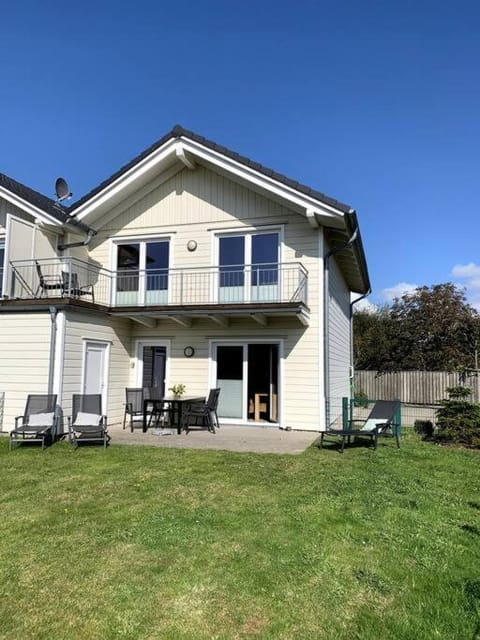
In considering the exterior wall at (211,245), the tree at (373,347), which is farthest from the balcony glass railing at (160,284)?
the tree at (373,347)

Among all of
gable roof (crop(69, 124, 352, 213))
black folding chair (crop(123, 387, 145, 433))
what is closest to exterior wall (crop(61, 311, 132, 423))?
black folding chair (crop(123, 387, 145, 433))

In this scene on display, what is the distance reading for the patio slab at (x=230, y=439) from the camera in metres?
9.03

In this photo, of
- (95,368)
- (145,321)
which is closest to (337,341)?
(145,321)

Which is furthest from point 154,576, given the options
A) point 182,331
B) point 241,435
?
point 182,331

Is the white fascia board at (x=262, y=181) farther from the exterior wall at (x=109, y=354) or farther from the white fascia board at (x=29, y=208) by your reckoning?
the exterior wall at (x=109, y=354)

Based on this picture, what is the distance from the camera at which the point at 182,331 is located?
1287 centimetres

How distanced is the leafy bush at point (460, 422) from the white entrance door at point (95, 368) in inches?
333

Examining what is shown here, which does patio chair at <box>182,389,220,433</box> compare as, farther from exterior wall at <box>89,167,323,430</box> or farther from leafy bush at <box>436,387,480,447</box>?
leafy bush at <box>436,387,480,447</box>

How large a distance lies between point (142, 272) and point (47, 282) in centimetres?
263

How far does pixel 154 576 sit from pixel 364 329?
84.1 feet

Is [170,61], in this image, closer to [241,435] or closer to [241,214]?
[241,214]

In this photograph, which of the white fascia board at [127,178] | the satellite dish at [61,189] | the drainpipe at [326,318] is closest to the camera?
the drainpipe at [326,318]

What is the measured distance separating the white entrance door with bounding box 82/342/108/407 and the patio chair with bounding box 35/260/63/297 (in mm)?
1828

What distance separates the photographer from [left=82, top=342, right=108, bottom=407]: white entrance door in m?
11.2
